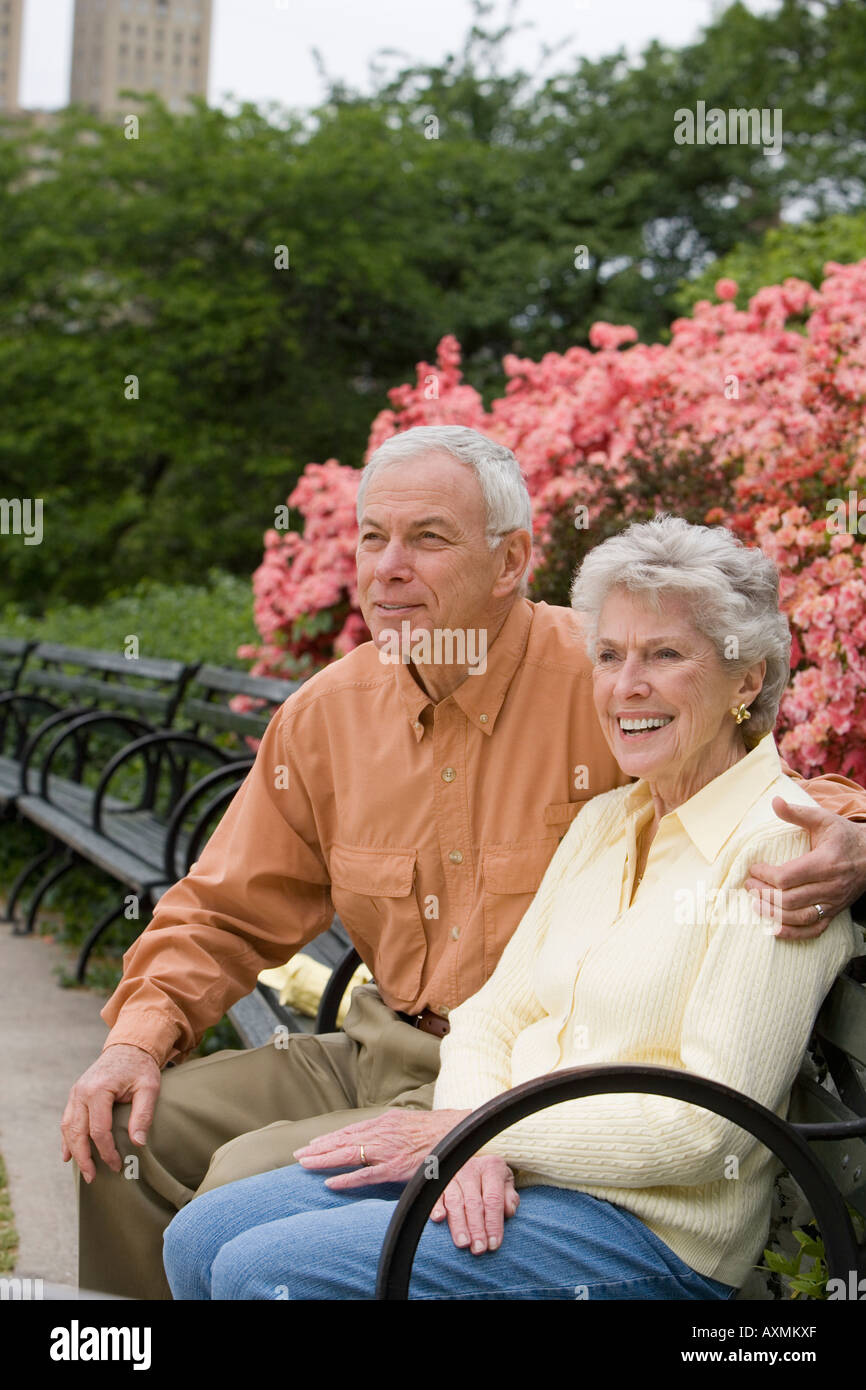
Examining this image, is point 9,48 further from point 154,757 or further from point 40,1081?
point 40,1081

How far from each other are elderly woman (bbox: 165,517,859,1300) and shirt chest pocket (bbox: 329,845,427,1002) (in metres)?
0.21

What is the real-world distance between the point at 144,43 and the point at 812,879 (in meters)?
111

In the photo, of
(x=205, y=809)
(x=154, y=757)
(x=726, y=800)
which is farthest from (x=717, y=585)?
(x=154, y=757)

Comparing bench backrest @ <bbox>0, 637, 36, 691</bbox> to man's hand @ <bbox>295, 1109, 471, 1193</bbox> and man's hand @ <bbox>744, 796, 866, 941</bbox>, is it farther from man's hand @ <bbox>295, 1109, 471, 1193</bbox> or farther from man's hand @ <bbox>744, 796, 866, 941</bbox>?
man's hand @ <bbox>744, 796, 866, 941</bbox>

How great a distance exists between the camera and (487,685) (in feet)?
8.45

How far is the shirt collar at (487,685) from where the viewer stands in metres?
2.56

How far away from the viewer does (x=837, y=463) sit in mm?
4422

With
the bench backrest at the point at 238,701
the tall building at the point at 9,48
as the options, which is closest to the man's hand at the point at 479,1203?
the bench backrest at the point at 238,701

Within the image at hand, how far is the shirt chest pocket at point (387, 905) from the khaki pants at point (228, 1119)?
8 cm

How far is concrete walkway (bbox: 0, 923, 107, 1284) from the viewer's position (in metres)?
3.61

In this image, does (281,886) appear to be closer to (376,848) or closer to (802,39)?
(376,848)

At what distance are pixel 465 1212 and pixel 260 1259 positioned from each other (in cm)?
28

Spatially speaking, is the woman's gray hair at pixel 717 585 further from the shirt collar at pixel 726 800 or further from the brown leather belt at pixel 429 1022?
the brown leather belt at pixel 429 1022
